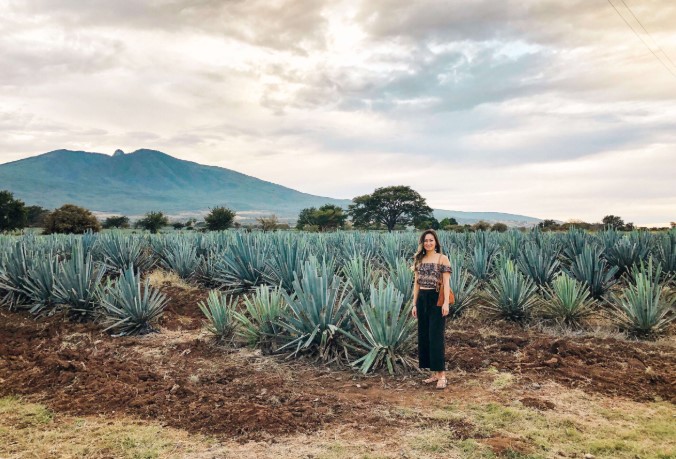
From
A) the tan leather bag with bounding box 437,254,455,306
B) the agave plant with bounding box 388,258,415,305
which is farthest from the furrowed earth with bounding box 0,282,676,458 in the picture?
the agave plant with bounding box 388,258,415,305

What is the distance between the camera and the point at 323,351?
604 centimetres

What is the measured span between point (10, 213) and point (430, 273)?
4608 centimetres

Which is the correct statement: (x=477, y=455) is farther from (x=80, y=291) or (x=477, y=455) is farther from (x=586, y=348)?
(x=80, y=291)

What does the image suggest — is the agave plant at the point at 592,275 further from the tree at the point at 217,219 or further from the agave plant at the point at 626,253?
the tree at the point at 217,219

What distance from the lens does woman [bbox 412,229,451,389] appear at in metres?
5.20

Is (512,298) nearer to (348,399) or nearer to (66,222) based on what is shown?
(348,399)

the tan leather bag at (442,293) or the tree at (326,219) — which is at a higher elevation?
the tree at (326,219)

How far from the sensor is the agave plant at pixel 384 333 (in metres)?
5.51

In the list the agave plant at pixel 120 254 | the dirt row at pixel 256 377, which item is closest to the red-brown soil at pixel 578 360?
the dirt row at pixel 256 377

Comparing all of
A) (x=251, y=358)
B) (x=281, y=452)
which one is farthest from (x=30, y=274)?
(x=281, y=452)

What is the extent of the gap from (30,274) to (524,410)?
862 centimetres

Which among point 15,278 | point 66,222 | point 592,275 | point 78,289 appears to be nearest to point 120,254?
point 15,278

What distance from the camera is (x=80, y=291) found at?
859 cm

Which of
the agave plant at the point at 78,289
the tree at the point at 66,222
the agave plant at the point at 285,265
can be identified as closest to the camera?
the agave plant at the point at 78,289
